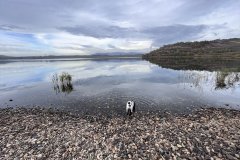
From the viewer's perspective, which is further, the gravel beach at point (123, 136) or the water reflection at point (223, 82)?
the water reflection at point (223, 82)

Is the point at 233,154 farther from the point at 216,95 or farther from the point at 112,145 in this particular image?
the point at 216,95

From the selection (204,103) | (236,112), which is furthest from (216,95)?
(236,112)

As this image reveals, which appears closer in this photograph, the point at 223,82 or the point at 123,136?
the point at 123,136

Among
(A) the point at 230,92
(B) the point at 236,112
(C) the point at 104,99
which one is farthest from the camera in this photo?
(A) the point at 230,92

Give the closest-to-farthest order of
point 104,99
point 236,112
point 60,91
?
point 236,112 < point 104,99 < point 60,91

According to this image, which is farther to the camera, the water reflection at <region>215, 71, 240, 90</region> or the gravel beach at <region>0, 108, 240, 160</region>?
the water reflection at <region>215, 71, 240, 90</region>

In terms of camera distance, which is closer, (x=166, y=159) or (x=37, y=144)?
(x=166, y=159)

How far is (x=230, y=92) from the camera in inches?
1099

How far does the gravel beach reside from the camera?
11.3 m

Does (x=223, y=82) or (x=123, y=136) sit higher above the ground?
(x=223, y=82)

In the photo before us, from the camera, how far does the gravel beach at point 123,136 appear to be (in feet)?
37.2

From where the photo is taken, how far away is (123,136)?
13.6 m

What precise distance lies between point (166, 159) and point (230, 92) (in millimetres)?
22063

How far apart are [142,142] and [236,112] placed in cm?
1180
